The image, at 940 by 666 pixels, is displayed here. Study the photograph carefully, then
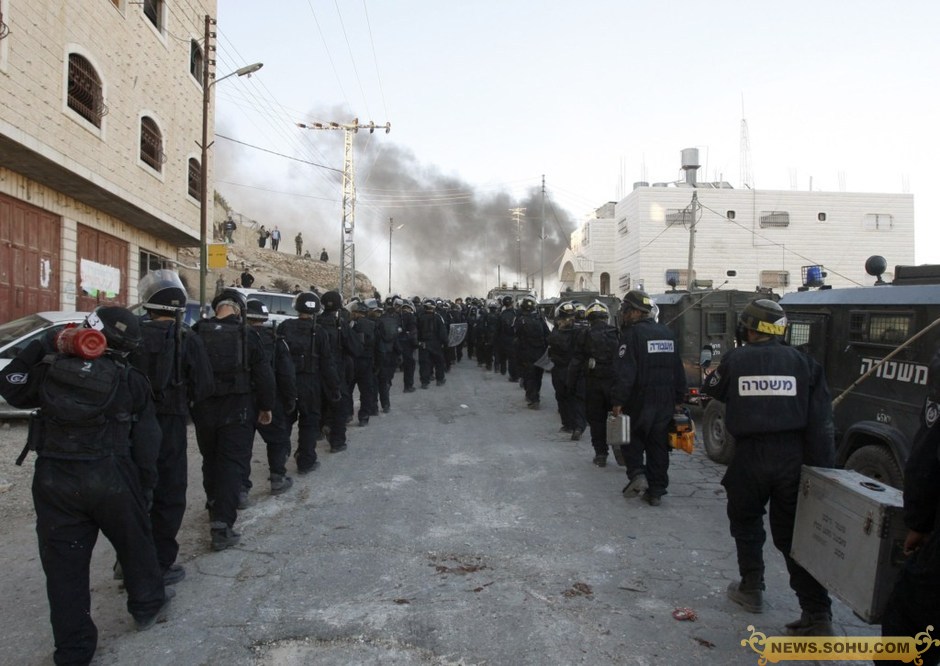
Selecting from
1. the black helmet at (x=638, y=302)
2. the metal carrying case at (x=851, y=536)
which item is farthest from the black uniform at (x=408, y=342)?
the metal carrying case at (x=851, y=536)

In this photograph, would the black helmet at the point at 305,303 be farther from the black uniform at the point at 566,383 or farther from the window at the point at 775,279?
the window at the point at 775,279

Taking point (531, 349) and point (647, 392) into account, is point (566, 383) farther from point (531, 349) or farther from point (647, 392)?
point (647, 392)

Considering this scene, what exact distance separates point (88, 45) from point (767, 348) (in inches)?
529

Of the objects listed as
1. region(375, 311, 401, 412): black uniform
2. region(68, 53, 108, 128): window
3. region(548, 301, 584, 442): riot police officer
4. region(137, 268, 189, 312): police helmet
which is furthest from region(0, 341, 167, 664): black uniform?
region(68, 53, 108, 128): window

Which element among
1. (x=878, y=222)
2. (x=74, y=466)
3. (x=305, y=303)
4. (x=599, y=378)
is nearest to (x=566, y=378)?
(x=599, y=378)

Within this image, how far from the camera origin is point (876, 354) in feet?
15.1

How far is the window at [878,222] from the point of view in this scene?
115 ft

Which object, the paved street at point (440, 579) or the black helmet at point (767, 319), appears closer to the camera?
the paved street at point (440, 579)

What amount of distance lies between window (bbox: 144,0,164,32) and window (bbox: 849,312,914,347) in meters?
16.3

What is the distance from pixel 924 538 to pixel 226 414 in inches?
156

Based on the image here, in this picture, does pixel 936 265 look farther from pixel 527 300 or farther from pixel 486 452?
pixel 527 300

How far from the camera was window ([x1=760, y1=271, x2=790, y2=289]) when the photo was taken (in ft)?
113

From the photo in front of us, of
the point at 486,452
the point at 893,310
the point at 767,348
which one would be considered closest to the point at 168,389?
the point at 767,348

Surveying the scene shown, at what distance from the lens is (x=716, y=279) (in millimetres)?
35125
